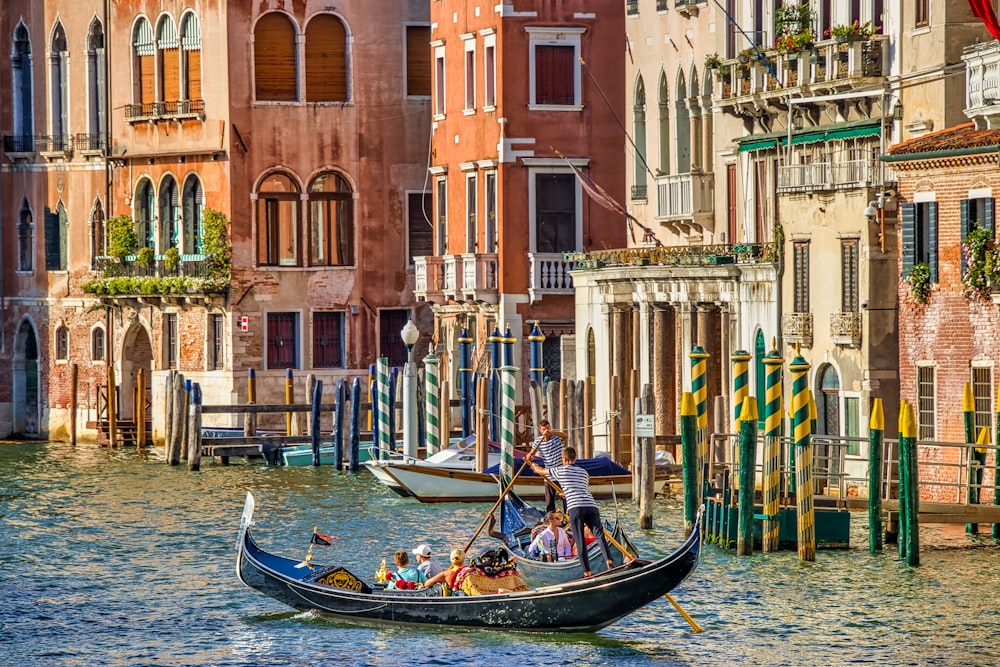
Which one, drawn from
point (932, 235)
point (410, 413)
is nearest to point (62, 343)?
point (410, 413)

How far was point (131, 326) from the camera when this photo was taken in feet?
178

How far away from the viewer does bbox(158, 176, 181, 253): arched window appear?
52.7 m

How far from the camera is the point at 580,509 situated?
2641 centimetres

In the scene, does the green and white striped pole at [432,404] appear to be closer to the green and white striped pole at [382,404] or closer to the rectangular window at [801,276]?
the green and white striped pole at [382,404]

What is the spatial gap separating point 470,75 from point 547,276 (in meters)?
4.54

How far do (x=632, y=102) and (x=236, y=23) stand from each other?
1022 cm

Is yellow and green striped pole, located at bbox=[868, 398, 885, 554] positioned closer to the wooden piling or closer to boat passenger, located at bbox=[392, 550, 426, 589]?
boat passenger, located at bbox=[392, 550, 426, 589]

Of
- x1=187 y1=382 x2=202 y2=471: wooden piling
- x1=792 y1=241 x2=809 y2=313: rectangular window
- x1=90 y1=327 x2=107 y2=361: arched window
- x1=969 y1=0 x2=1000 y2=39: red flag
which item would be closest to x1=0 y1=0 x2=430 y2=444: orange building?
x1=90 y1=327 x2=107 y2=361: arched window

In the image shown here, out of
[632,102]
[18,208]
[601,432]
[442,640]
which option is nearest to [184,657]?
[442,640]

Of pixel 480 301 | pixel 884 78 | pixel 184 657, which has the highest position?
pixel 884 78

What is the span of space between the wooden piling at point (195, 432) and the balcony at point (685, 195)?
887cm

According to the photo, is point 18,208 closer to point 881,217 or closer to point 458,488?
point 458,488

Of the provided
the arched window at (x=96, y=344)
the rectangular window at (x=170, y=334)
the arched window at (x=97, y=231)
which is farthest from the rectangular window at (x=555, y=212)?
the arched window at (x=96, y=344)

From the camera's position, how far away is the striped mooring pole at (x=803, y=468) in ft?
94.3
